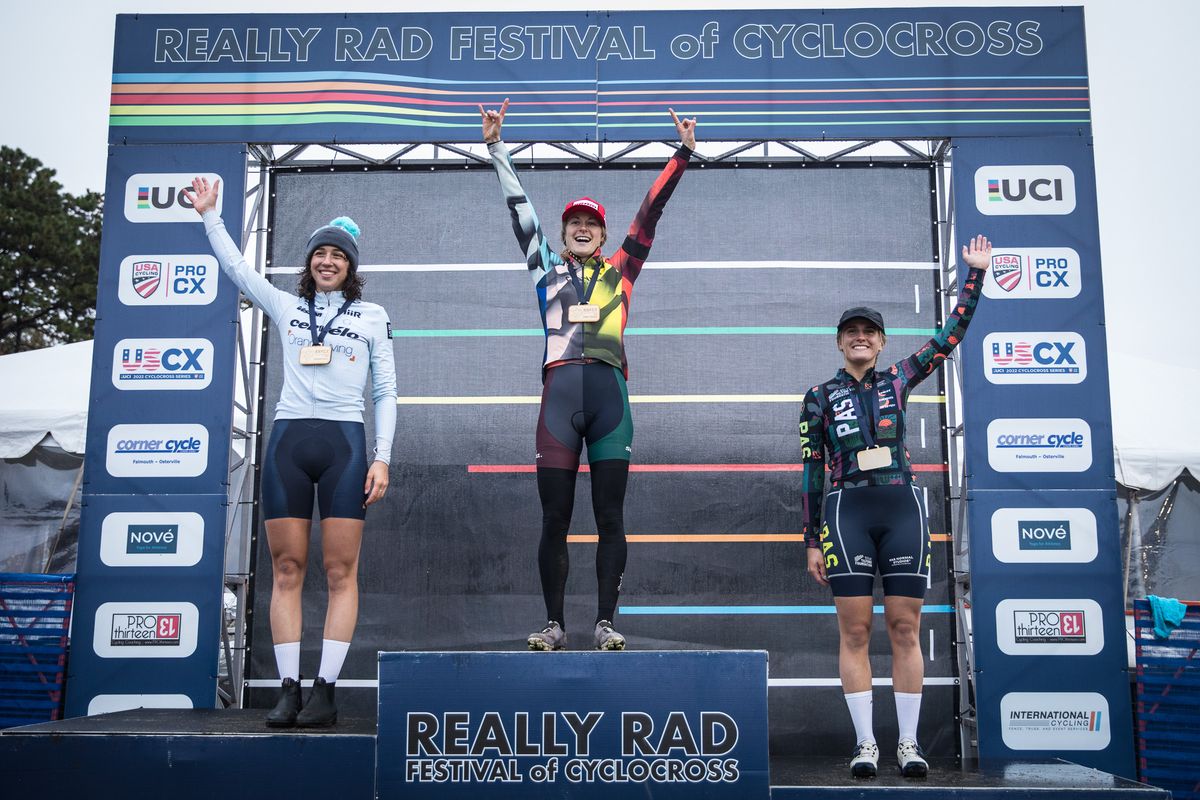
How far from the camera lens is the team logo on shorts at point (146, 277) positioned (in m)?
5.38

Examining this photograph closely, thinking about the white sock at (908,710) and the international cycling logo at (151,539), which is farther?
the international cycling logo at (151,539)

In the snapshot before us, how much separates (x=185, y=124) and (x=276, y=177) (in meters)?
0.54

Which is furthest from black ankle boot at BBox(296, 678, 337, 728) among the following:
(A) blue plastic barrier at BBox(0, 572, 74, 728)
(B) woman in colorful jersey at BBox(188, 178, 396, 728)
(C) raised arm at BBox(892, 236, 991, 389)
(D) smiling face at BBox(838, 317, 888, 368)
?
(C) raised arm at BBox(892, 236, 991, 389)

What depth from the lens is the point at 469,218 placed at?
5.71m

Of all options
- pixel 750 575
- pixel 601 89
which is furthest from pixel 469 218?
pixel 750 575

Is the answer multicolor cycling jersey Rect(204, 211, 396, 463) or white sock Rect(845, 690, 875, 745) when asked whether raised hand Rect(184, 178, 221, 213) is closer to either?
multicolor cycling jersey Rect(204, 211, 396, 463)

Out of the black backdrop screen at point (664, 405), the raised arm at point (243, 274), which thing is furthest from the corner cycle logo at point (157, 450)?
the raised arm at point (243, 274)

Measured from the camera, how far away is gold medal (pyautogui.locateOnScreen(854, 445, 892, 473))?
12.7ft

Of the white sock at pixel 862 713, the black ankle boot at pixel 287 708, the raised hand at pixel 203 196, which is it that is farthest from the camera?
the raised hand at pixel 203 196

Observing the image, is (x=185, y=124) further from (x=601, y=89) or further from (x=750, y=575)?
(x=750, y=575)

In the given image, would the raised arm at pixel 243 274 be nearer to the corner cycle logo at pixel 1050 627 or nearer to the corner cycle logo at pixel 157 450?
the corner cycle logo at pixel 157 450

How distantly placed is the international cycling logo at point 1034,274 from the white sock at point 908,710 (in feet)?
7.67

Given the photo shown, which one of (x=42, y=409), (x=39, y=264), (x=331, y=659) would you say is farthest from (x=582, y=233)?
(x=39, y=264)

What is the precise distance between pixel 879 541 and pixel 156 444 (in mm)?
3690
